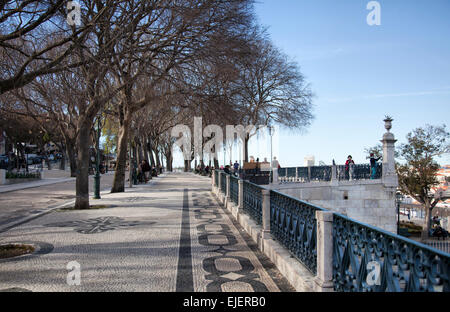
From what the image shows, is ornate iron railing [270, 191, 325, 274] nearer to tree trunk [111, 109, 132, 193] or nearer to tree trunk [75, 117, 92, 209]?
tree trunk [75, 117, 92, 209]

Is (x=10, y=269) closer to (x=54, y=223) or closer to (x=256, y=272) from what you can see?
(x=256, y=272)

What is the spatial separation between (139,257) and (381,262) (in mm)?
4528

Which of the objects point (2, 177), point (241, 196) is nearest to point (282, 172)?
point (241, 196)

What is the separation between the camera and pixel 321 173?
25172 millimetres

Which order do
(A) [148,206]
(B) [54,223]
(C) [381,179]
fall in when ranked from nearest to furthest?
1. (B) [54,223]
2. (A) [148,206]
3. (C) [381,179]

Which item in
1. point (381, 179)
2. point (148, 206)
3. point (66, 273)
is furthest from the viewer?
point (381, 179)

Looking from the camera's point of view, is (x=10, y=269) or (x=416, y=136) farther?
(x=416, y=136)

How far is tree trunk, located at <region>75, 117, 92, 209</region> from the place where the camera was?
1309cm

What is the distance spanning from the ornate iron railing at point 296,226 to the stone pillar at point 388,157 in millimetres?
18639

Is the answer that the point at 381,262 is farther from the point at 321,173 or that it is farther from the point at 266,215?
the point at 321,173

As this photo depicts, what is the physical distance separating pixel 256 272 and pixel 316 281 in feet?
4.94
